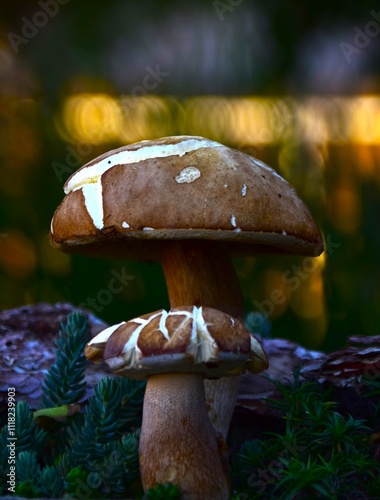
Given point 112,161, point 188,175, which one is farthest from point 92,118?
point 188,175

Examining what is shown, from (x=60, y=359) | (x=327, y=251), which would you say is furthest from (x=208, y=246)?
(x=327, y=251)

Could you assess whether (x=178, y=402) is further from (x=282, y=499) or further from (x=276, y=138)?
(x=276, y=138)

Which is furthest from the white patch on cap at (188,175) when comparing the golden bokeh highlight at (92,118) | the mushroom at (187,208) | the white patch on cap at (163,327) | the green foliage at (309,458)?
the golden bokeh highlight at (92,118)

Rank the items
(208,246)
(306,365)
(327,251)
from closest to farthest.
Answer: (208,246)
(306,365)
(327,251)

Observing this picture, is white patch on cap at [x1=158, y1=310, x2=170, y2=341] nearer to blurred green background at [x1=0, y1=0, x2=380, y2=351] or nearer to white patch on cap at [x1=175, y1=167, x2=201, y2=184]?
white patch on cap at [x1=175, y1=167, x2=201, y2=184]

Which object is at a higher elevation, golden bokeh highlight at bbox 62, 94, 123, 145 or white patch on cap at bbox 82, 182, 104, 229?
golden bokeh highlight at bbox 62, 94, 123, 145

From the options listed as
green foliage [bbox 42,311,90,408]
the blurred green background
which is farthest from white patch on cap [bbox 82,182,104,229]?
the blurred green background

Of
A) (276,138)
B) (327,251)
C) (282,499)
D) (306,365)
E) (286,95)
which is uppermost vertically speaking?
(286,95)

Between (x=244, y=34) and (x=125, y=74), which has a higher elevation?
(x=244, y=34)
